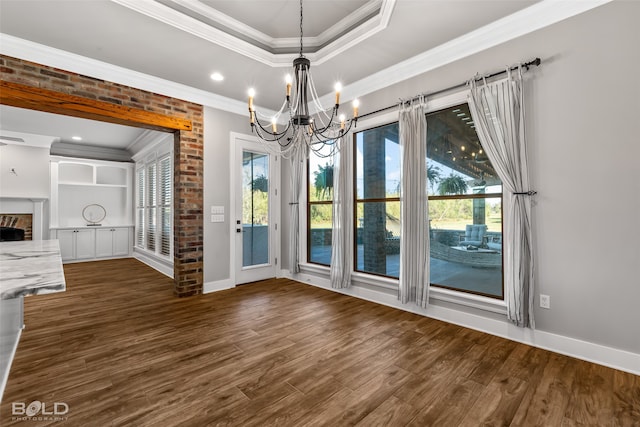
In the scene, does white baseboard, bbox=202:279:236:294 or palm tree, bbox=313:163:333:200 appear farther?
palm tree, bbox=313:163:333:200

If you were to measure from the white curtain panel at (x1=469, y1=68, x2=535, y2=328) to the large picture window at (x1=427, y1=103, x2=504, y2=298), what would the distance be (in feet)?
0.73

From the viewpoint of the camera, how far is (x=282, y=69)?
3.52 m

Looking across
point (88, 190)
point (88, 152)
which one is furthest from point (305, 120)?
point (88, 190)

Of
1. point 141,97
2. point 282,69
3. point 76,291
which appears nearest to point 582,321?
point 282,69

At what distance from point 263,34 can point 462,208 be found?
112 inches

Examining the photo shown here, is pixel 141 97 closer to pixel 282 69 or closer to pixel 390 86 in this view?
pixel 282 69

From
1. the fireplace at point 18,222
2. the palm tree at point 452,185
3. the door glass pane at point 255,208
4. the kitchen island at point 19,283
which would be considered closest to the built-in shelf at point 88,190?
the fireplace at point 18,222

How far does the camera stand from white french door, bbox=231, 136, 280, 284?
15.3ft

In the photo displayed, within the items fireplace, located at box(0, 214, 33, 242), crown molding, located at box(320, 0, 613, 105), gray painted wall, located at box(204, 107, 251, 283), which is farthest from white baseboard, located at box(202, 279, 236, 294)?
fireplace, located at box(0, 214, 33, 242)

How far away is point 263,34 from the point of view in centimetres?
318

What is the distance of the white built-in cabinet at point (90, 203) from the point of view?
686 cm

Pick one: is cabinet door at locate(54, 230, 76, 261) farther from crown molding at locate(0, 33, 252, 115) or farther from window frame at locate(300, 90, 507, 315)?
window frame at locate(300, 90, 507, 315)

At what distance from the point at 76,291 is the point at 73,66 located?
3.19 m

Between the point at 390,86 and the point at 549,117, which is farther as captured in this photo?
the point at 390,86
